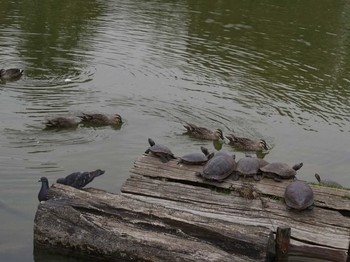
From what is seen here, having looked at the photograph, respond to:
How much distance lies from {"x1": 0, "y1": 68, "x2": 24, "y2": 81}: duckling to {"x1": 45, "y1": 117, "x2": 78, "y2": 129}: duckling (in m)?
3.50

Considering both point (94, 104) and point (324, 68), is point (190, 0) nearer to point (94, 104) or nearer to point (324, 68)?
point (324, 68)

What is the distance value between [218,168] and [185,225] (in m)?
1.58

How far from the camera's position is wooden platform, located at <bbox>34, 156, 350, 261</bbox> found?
775 cm

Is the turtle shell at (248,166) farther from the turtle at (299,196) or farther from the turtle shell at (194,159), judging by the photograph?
the turtle at (299,196)

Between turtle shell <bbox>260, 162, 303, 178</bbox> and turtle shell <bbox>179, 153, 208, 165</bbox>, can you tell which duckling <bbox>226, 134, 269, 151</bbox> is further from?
turtle shell <bbox>260, 162, 303, 178</bbox>

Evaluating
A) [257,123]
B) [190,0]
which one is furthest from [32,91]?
[190,0]

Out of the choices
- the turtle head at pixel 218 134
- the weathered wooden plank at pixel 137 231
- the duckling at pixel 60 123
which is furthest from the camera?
the turtle head at pixel 218 134

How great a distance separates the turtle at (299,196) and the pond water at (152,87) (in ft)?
9.54

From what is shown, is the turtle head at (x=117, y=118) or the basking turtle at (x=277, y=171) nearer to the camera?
the basking turtle at (x=277, y=171)

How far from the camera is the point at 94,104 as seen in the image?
14680mm

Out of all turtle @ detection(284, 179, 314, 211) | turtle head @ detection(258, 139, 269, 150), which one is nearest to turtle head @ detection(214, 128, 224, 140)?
turtle head @ detection(258, 139, 269, 150)

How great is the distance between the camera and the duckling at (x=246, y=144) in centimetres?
1238

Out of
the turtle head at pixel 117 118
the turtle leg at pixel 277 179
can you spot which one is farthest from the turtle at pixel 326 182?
the turtle head at pixel 117 118

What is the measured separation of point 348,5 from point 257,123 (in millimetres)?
20116
